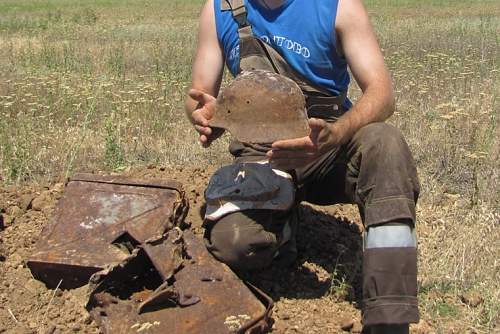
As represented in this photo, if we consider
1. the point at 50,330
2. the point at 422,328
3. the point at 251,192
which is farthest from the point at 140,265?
the point at 422,328

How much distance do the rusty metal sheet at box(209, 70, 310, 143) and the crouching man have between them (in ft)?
0.34

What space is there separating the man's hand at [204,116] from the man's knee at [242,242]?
368mm

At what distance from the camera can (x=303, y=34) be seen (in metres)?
3.08

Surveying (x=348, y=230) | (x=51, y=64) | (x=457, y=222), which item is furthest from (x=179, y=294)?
(x=51, y=64)

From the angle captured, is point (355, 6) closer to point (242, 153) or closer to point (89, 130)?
point (242, 153)

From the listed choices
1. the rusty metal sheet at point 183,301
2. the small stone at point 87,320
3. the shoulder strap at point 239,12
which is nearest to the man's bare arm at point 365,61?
the shoulder strap at point 239,12

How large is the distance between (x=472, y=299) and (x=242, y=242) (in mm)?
1117

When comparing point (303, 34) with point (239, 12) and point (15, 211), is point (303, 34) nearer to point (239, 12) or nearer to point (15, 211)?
point (239, 12)

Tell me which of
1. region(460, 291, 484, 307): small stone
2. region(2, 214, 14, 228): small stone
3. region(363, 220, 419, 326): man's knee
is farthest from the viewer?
region(2, 214, 14, 228): small stone

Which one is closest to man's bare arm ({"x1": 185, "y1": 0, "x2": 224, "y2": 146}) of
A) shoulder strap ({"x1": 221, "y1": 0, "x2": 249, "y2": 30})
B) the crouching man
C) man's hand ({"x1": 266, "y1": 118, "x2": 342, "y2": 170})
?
the crouching man

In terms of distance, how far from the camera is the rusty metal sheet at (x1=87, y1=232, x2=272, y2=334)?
2.50 meters

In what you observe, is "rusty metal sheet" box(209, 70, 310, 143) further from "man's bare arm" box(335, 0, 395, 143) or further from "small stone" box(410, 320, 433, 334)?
"small stone" box(410, 320, 433, 334)

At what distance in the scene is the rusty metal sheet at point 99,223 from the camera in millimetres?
2908

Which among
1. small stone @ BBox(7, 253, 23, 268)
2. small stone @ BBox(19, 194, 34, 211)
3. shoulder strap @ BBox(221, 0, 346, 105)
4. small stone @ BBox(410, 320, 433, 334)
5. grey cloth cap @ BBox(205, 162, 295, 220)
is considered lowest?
small stone @ BBox(410, 320, 433, 334)
